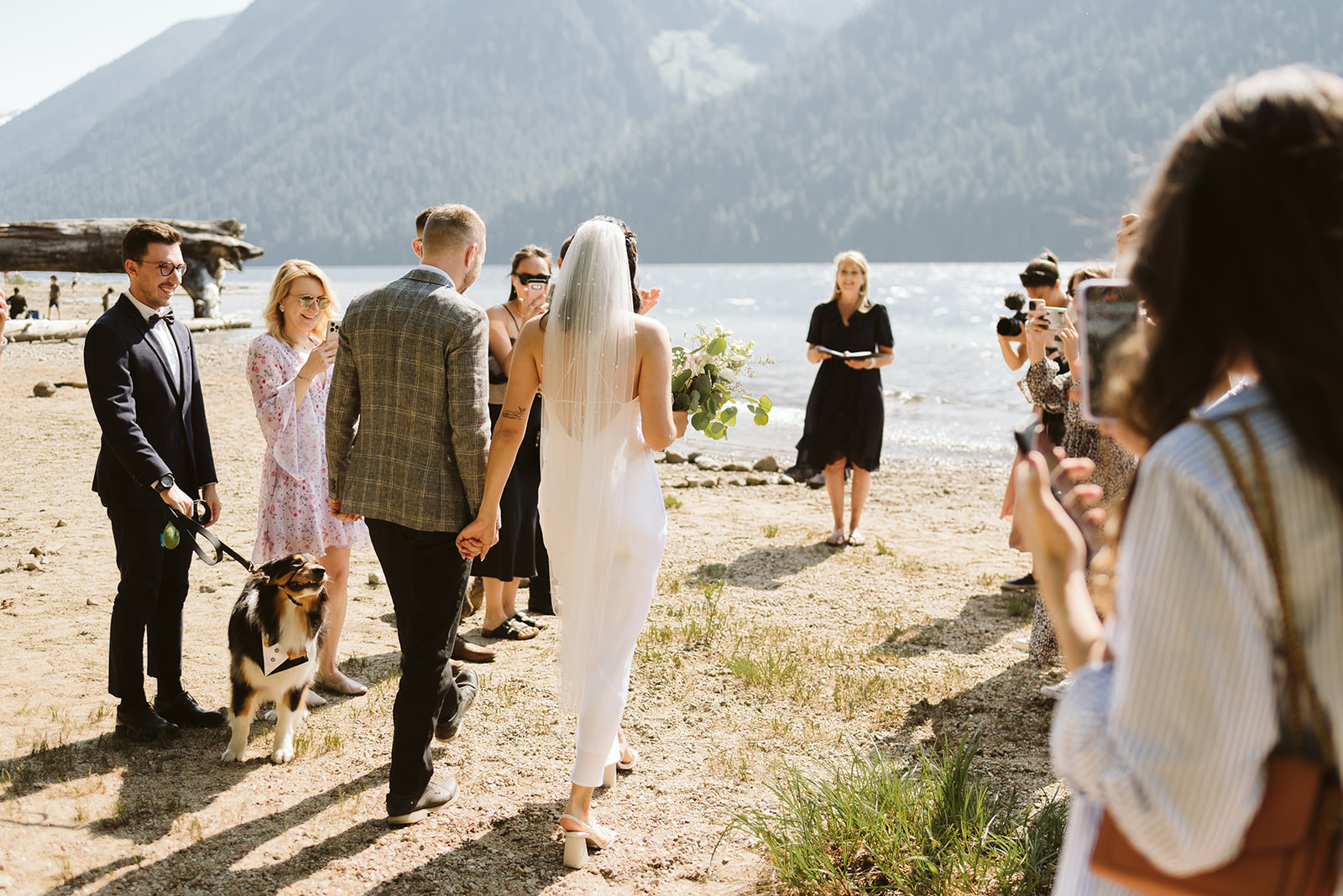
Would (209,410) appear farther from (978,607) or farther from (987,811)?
(987,811)

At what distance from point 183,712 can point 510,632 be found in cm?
212

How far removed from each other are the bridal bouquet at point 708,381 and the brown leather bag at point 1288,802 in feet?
13.2

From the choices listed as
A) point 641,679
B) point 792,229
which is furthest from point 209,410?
point 792,229

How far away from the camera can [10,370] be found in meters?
18.3

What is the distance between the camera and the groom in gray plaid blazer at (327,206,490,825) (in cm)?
380

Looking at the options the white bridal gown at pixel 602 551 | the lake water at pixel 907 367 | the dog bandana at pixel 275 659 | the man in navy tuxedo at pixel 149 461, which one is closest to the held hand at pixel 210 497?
the man in navy tuxedo at pixel 149 461

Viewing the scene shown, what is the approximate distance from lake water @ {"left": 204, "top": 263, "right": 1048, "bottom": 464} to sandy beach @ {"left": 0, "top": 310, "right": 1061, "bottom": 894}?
2221 millimetres

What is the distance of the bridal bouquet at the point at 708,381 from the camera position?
5246mm

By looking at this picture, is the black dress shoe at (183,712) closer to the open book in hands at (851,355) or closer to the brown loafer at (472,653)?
the brown loafer at (472,653)

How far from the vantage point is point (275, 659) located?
4.58 meters

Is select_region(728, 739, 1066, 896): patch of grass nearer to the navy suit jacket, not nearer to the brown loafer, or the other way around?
the brown loafer

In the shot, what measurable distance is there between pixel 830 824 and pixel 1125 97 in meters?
214

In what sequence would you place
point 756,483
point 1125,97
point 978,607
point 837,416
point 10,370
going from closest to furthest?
point 978,607 → point 837,416 → point 756,483 → point 10,370 → point 1125,97

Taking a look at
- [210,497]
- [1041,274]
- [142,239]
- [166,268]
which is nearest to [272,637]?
[210,497]
